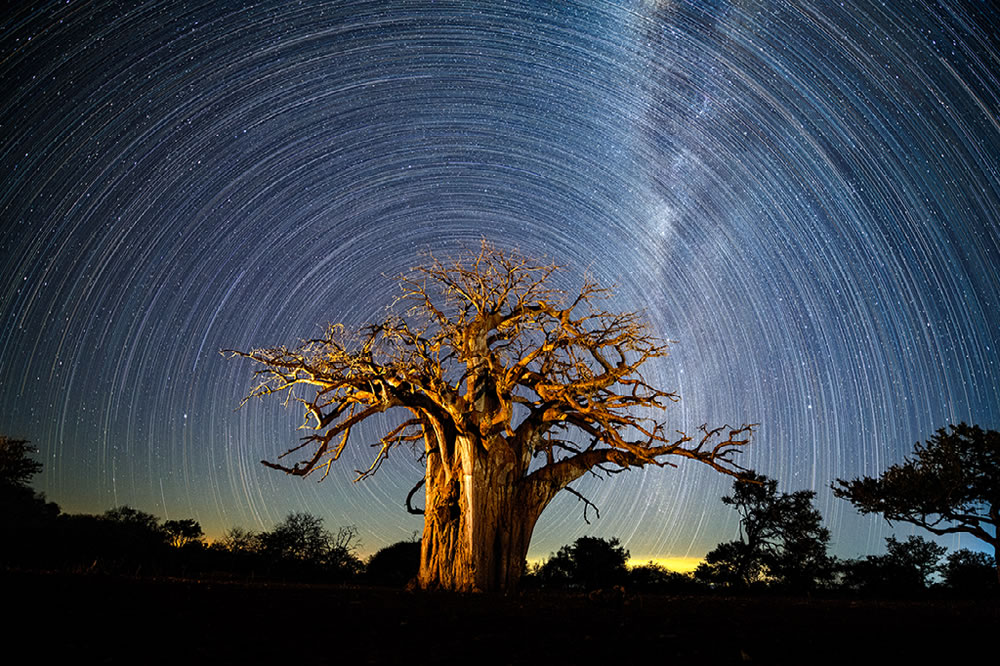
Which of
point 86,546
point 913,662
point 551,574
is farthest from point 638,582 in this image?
point 913,662

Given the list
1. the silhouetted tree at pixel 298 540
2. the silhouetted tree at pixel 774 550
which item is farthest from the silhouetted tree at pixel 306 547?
the silhouetted tree at pixel 774 550

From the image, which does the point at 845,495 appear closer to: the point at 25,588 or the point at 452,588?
the point at 452,588

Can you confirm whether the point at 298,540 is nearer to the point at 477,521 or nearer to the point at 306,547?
the point at 306,547

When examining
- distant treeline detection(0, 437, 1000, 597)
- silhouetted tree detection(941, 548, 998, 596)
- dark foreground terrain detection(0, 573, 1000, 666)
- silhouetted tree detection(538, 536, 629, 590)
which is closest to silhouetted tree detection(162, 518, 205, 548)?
distant treeline detection(0, 437, 1000, 597)

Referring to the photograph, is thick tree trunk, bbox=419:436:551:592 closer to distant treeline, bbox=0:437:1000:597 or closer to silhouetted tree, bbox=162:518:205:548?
distant treeline, bbox=0:437:1000:597

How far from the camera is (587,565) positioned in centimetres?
2434

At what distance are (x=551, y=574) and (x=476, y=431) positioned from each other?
15232 millimetres

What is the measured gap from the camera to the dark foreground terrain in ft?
10.9

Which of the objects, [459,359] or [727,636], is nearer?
[727,636]

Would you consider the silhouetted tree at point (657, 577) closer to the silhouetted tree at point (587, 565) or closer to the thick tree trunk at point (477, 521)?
the silhouetted tree at point (587, 565)

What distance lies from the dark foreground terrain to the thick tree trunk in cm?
426

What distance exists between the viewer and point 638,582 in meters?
22.2

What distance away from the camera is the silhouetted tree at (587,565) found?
Result: 2312cm

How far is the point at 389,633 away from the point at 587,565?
21983 mm
